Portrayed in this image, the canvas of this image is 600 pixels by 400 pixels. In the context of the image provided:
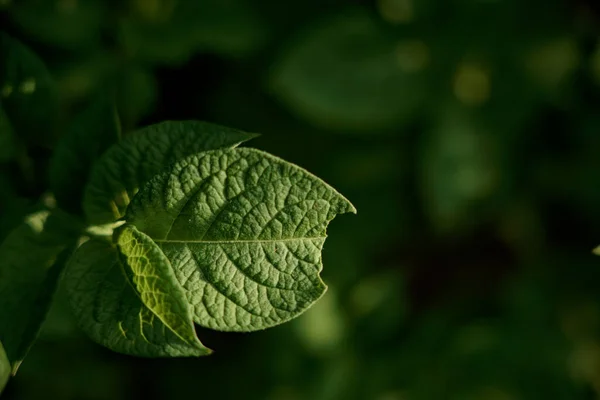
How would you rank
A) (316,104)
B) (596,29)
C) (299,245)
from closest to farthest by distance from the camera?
(299,245), (316,104), (596,29)

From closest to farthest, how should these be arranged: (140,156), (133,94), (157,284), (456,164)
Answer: (157,284)
(140,156)
(133,94)
(456,164)

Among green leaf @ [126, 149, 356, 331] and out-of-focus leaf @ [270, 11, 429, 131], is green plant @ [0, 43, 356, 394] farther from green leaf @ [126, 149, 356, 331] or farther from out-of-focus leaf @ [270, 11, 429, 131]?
out-of-focus leaf @ [270, 11, 429, 131]

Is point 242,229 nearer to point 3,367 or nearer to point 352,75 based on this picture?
point 3,367

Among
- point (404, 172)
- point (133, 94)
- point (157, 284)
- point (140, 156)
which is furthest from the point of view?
point (404, 172)

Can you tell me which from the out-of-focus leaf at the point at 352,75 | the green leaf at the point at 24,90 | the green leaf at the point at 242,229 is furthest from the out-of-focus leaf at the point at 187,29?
the green leaf at the point at 242,229

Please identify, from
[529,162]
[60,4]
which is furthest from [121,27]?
[529,162]

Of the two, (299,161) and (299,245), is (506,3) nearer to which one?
(299,161)

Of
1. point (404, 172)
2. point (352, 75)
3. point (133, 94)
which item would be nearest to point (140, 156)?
point (133, 94)
